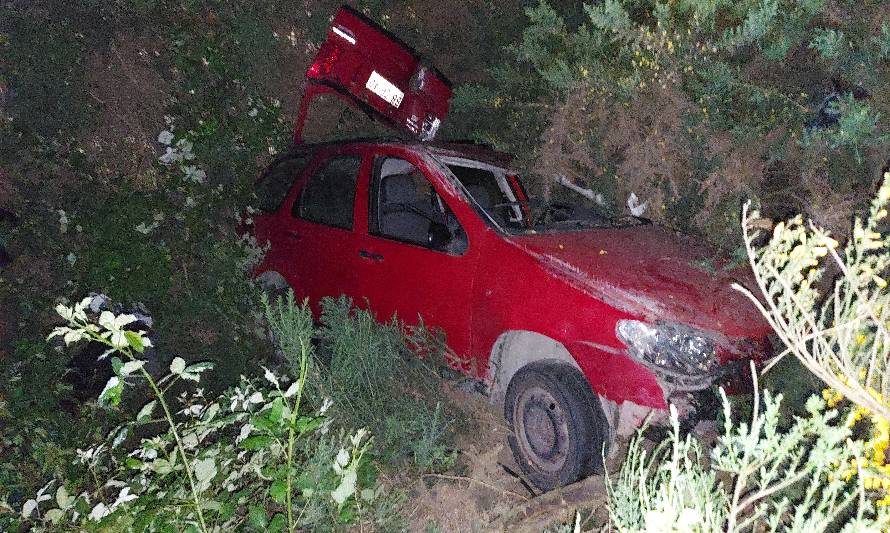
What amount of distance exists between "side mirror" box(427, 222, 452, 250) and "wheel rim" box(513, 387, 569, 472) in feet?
3.13

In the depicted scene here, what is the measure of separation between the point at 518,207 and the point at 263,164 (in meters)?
3.76

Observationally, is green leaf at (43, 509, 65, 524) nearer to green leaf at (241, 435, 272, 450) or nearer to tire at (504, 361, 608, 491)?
green leaf at (241, 435, 272, 450)

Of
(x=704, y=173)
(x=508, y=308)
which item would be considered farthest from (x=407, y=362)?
(x=704, y=173)

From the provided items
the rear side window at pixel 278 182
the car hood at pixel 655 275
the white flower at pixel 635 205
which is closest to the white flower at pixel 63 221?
the rear side window at pixel 278 182

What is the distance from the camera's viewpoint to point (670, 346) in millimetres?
2506

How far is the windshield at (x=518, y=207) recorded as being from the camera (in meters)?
3.56

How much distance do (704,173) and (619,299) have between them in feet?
6.34

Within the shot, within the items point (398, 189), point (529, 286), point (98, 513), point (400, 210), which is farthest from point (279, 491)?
point (398, 189)

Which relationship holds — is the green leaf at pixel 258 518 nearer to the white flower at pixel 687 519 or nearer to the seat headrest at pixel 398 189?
the white flower at pixel 687 519

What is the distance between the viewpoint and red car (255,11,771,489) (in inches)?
100

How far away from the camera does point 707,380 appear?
2.47m

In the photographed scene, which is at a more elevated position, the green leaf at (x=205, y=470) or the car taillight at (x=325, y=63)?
the car taillight at (x=325, y=63)

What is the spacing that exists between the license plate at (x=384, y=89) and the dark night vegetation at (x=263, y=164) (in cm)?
70

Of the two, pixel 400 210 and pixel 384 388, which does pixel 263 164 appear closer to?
pixel 400 210
